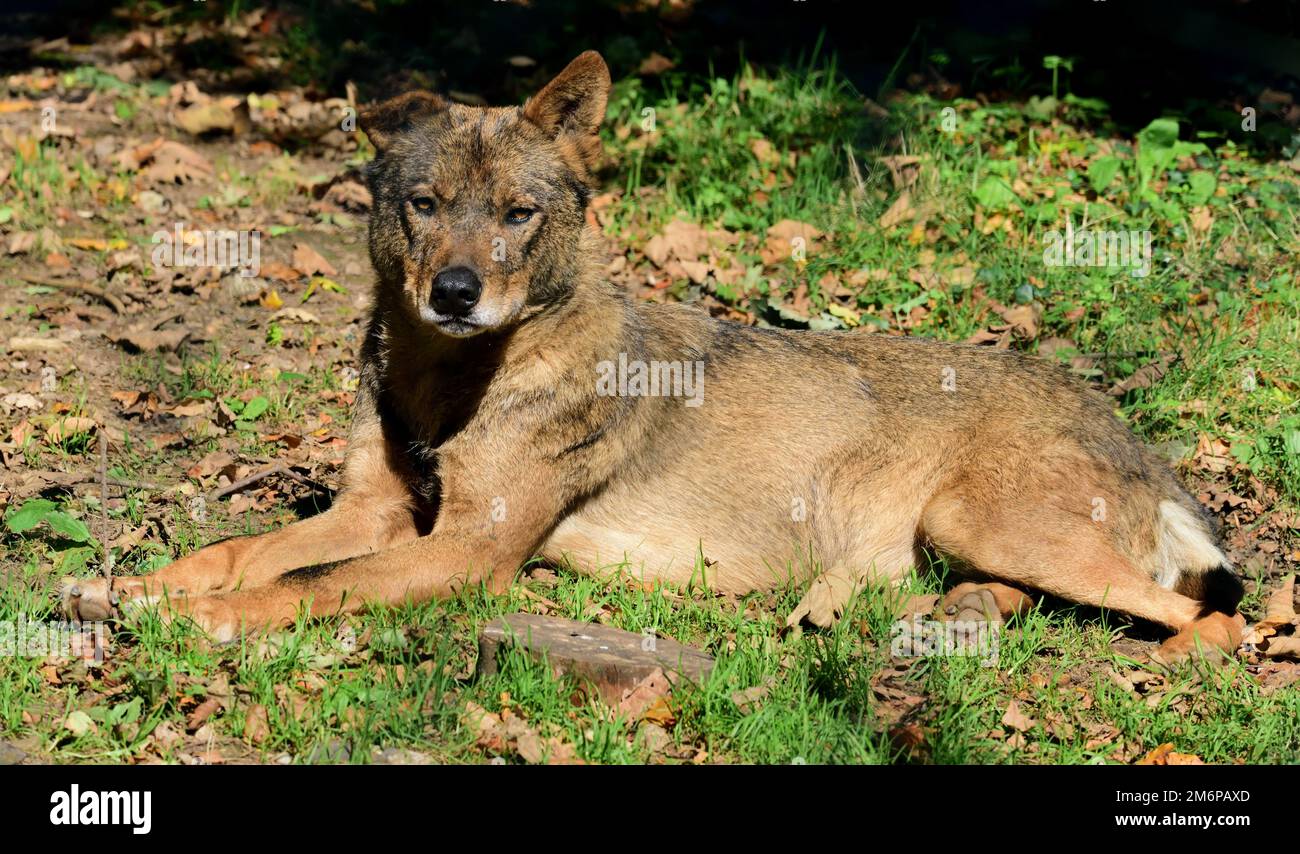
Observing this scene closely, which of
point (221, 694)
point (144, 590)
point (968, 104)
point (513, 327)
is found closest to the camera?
point (221, 694)

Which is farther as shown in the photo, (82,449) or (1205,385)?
(1205,385)

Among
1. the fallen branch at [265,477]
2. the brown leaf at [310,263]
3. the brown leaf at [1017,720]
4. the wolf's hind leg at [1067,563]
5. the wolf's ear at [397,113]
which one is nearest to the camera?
the brown leaf at [1017,720]

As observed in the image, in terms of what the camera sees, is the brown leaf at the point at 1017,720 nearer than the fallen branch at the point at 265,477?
Yes

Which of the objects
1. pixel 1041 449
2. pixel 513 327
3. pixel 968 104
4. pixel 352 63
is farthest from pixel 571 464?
pixel 352 63

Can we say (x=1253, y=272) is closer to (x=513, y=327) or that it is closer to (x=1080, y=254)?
(x=1080, y=254)

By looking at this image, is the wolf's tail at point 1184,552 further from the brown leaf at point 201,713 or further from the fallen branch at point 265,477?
the brown leaf at point 201,713

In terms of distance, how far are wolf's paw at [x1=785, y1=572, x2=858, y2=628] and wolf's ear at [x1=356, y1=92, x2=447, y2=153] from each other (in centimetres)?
306

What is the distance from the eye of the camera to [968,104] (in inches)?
410

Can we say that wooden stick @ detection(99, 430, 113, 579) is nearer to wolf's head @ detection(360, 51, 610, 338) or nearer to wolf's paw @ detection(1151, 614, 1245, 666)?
wolf's head @ detection(360, 51, 610, 338)

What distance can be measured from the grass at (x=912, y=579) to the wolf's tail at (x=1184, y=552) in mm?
521

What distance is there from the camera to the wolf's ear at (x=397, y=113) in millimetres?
6312

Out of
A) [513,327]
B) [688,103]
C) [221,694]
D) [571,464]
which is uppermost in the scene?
[688,103]

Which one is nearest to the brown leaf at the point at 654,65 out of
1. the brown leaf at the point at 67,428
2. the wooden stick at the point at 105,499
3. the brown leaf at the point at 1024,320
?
the brown leaf at the point at 1024,320

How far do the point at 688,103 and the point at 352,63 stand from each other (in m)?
3.30
